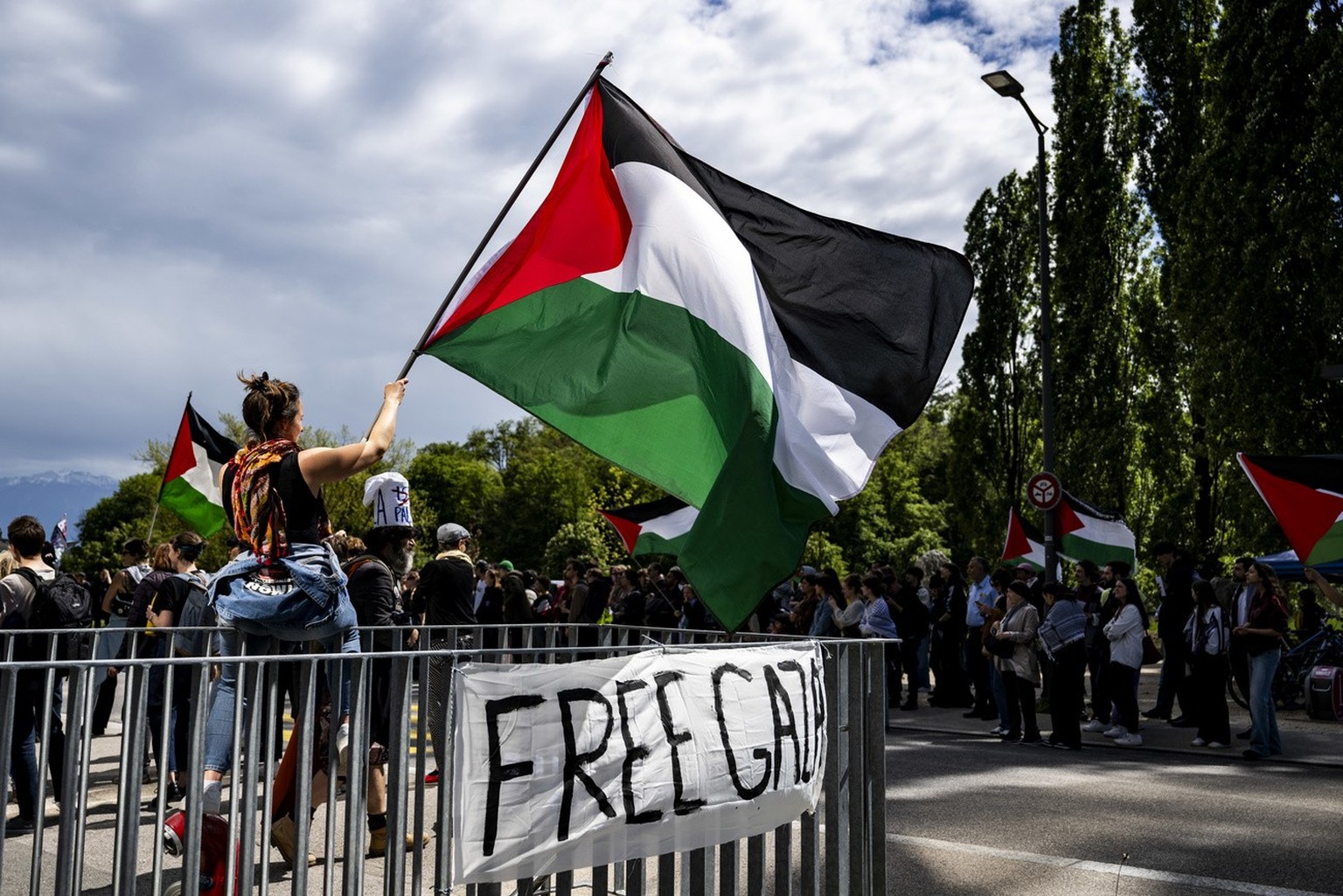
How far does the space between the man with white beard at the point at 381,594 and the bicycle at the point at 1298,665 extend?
1140 centimetres

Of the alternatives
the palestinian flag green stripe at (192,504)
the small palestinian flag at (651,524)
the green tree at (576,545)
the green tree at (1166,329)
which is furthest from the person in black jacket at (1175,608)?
the green tree at (576,545)

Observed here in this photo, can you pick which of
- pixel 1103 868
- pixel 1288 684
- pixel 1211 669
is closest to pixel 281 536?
pixel 1103 868

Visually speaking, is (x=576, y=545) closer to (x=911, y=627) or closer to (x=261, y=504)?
(x=911, y=627)

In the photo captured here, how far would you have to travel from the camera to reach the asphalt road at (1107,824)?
6.57 m

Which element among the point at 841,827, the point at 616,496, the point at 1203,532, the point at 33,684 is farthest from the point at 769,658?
the point at 616,496

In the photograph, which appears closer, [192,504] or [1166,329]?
[192,504]

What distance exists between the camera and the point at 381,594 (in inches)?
301

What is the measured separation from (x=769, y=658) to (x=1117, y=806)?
5314mm

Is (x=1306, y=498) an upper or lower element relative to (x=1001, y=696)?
upper

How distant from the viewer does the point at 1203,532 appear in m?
27.2

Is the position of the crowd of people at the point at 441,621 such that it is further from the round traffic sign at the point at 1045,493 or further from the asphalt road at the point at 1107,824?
the round traffic sign at the point at 1045,493

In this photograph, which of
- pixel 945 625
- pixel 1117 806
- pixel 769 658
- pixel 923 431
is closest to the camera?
pixel 769 658

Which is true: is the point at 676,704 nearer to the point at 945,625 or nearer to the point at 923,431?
the point at 945,625

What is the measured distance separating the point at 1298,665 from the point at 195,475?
13.5m
